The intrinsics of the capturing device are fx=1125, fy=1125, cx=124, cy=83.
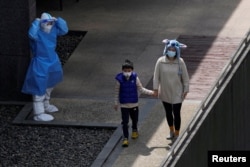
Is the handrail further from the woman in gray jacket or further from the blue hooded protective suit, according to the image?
the blue hooded protective suit

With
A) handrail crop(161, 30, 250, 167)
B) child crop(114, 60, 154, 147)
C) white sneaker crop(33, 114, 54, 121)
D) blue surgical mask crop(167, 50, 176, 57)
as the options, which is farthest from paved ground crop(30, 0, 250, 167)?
handrail crop(161, 30, 250, 167)

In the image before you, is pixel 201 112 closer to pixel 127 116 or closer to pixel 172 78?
pixel 172 78

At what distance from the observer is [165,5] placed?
24.9m

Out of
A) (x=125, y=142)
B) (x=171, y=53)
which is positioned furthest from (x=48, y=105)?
(x=171, y=53)

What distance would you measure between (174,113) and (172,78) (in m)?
0.58

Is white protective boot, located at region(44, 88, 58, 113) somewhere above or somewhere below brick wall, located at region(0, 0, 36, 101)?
below

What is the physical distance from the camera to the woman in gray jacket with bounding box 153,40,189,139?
1723 centimetres

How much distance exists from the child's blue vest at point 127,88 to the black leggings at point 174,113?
51 centimetres

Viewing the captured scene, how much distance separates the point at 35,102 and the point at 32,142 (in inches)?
36.3

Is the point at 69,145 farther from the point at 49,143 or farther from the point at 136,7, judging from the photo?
the point at 136,7

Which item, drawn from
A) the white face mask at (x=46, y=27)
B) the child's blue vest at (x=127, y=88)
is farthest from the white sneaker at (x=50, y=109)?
the child's blue vest at (x=127, y=88)

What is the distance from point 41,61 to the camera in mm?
18812

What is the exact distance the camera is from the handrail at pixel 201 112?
13.2 metres

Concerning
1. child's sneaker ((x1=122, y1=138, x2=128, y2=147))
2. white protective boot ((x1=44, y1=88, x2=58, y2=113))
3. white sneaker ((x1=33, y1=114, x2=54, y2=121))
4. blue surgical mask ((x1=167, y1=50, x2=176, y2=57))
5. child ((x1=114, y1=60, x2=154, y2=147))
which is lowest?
child's sneaker ((x1=122, y1=138, x2=128, y2=147))
